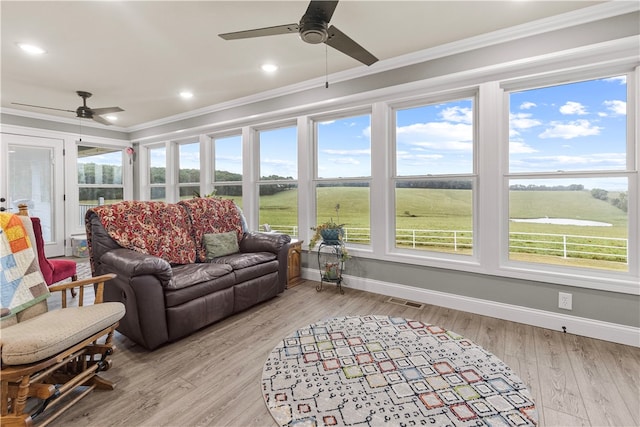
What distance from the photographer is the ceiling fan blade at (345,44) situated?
2.08 metres

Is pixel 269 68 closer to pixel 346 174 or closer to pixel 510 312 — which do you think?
pixel 346 174

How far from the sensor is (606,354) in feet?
7.59

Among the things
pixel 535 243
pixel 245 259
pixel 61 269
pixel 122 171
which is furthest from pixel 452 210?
pixel 122 171

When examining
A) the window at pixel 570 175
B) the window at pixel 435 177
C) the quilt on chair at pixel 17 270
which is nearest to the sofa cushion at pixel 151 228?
the quilt on chair at pixel 17 270

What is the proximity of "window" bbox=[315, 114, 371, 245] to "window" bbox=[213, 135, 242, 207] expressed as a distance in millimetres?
1640

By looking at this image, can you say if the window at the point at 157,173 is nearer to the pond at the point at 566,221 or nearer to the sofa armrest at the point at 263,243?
the sofa armrest at the point at 263,243

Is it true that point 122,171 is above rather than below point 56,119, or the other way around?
below

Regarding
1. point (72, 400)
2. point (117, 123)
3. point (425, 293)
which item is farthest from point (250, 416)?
point (117, 123)

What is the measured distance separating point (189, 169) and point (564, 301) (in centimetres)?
600

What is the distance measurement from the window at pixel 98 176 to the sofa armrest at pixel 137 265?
4.68 metres

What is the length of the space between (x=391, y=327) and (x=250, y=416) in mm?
1480

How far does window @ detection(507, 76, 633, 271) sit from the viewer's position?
2619 mm

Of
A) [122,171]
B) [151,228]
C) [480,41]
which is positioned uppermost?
[480,41]

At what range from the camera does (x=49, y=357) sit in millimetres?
1521
